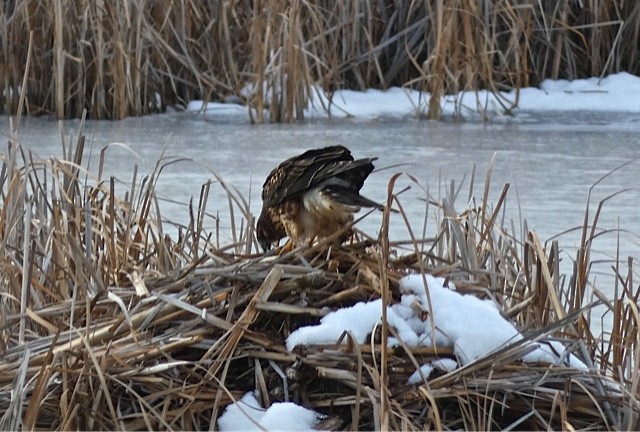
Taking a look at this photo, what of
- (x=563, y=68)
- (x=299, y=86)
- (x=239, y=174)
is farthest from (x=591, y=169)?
(x=563, y=68)

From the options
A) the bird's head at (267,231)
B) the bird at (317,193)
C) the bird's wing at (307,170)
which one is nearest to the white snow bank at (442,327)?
the bird at (317,193)

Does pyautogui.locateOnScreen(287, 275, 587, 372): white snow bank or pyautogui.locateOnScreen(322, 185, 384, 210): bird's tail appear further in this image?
pyautogui.locateOnScreen(322, 185, 384, 210): bird's tail

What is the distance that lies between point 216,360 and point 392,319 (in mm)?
349

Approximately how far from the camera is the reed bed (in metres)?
7.74

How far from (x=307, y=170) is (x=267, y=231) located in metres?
0.37

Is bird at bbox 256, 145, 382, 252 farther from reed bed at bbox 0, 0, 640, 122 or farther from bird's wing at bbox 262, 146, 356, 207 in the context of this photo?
reed bed at bbox 0, 0, 640, 122

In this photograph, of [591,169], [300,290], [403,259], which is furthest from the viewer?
[591,169]

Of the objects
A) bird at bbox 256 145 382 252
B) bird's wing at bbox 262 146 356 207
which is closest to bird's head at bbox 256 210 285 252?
bird at bbox 256 145 382 252

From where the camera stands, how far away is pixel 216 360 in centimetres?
237

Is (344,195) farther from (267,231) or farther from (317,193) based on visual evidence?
(267,231)

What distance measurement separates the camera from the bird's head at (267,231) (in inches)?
122

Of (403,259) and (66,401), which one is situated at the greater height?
(403,259)

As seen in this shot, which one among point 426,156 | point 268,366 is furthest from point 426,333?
point 426,156

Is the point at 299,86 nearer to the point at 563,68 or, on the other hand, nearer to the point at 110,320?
the point at 563,68
